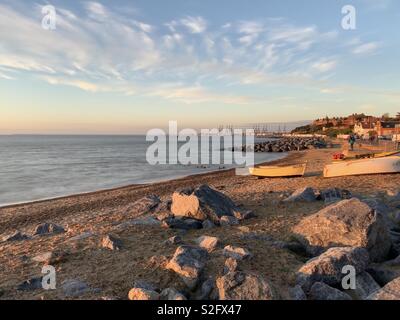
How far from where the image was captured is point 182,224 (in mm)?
10227

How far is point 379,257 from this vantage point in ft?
25.1

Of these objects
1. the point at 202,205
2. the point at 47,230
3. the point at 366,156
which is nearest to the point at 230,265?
the point at 202,205

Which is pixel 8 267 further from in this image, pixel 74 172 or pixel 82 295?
pixel 74 172

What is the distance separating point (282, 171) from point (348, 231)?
704 inches

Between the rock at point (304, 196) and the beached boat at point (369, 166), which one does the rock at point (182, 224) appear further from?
the beached boat at point (369, 166)

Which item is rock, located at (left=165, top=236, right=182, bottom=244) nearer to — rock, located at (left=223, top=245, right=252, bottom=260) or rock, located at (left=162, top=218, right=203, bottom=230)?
rock, located at (left=162, top=218, right=203, bottom=230)

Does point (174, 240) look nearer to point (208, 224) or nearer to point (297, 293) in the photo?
point (208, 224)

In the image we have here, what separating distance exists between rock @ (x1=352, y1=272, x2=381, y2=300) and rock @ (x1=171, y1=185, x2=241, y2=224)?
4.86m

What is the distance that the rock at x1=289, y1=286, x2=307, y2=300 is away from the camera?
560 centimetres

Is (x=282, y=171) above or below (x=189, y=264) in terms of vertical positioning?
below

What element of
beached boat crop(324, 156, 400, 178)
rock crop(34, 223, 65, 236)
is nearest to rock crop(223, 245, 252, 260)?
rock crop(34, 223, 65, 236)

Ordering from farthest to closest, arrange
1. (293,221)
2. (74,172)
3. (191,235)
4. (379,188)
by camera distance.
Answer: (74,172), (379,188), (293,221), (191,235)
